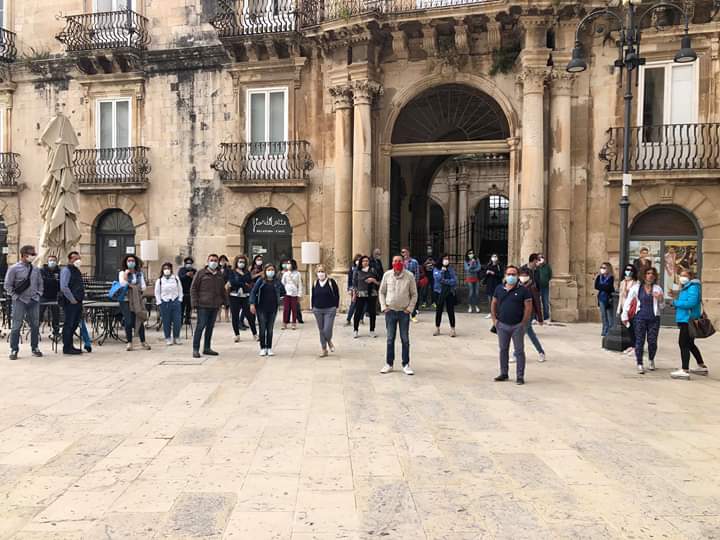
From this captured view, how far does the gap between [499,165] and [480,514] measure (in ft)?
102

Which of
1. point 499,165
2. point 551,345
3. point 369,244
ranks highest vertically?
point 499,165

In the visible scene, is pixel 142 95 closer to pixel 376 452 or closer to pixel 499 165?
pixel 376 452

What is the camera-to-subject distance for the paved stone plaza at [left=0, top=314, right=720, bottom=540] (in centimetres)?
406

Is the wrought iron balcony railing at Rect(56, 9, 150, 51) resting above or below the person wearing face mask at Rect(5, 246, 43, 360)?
above

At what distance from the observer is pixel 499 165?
3344 cm

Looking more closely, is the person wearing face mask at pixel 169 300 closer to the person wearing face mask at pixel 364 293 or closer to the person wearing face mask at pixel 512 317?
the person wearing face mask at pixel 364 293

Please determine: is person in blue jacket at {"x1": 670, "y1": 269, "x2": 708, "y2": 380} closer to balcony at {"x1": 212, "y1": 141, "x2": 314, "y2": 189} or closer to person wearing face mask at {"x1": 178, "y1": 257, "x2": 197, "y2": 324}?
person wearing face mask at {"x1": 178, "y1": 257, "x2": 197, "y2": 324}

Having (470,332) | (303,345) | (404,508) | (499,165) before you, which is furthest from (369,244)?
(499,165)

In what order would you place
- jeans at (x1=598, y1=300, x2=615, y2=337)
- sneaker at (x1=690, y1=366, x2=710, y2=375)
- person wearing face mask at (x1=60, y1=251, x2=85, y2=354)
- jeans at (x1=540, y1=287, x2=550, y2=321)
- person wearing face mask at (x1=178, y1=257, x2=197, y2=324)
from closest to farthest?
sneaker at (x1=690, y1=366, x2=710, y2=375), person wearing face mask at (x1=60, y1=251, x2=85, y2=354), jeans at (x1=598, y1=300, x2=615, y2=337), person wearing face mask at (x1=178, y1=257, x2=197, y2=324), jeans at (x1=540, y1=287, x2=550, y2=321)

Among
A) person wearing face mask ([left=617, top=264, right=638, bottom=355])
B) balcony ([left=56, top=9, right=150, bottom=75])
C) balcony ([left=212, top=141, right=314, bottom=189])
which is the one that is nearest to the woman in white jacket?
person wearing face mask ([left=617, top=264, right=638, bottom=355])

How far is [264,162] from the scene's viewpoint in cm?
1883

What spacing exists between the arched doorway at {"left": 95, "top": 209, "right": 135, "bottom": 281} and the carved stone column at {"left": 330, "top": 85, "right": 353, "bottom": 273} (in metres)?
7.32

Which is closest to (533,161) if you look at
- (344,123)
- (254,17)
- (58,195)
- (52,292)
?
(344,123)

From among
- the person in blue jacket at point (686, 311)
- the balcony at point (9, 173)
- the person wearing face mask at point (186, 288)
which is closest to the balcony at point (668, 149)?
the person in blue jacket at point (686, 311)
